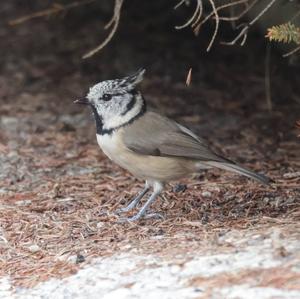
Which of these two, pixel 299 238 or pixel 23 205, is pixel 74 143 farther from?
pixel 299 238

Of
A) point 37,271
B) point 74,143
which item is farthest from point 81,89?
point 37,271

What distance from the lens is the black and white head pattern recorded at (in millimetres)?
5121

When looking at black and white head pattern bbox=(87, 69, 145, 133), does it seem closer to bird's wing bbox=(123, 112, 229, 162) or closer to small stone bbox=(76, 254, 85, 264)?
bird's wing bbox=(123, 112, 229, 162)

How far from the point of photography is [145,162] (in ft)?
16.3

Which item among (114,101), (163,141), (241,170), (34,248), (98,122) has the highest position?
(114,101)

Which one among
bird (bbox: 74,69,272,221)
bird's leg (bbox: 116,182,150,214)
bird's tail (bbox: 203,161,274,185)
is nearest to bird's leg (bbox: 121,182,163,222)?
bird (bbox: 74,69,272,221)

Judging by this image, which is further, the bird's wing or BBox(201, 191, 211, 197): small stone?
BBox(201, 191, 211, 197): small stone

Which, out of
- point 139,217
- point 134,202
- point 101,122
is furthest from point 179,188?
point 101,122

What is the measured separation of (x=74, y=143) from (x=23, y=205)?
1466mm

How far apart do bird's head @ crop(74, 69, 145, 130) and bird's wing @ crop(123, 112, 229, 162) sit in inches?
4.0

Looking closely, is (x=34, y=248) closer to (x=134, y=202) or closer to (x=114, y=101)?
(x=134, y=202)

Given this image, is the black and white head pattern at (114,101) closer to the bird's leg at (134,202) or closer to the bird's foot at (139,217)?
the bird's leg at (134,202)

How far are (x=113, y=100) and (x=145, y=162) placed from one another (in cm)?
49

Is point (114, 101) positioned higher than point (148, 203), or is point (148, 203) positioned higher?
point (114, 101)
